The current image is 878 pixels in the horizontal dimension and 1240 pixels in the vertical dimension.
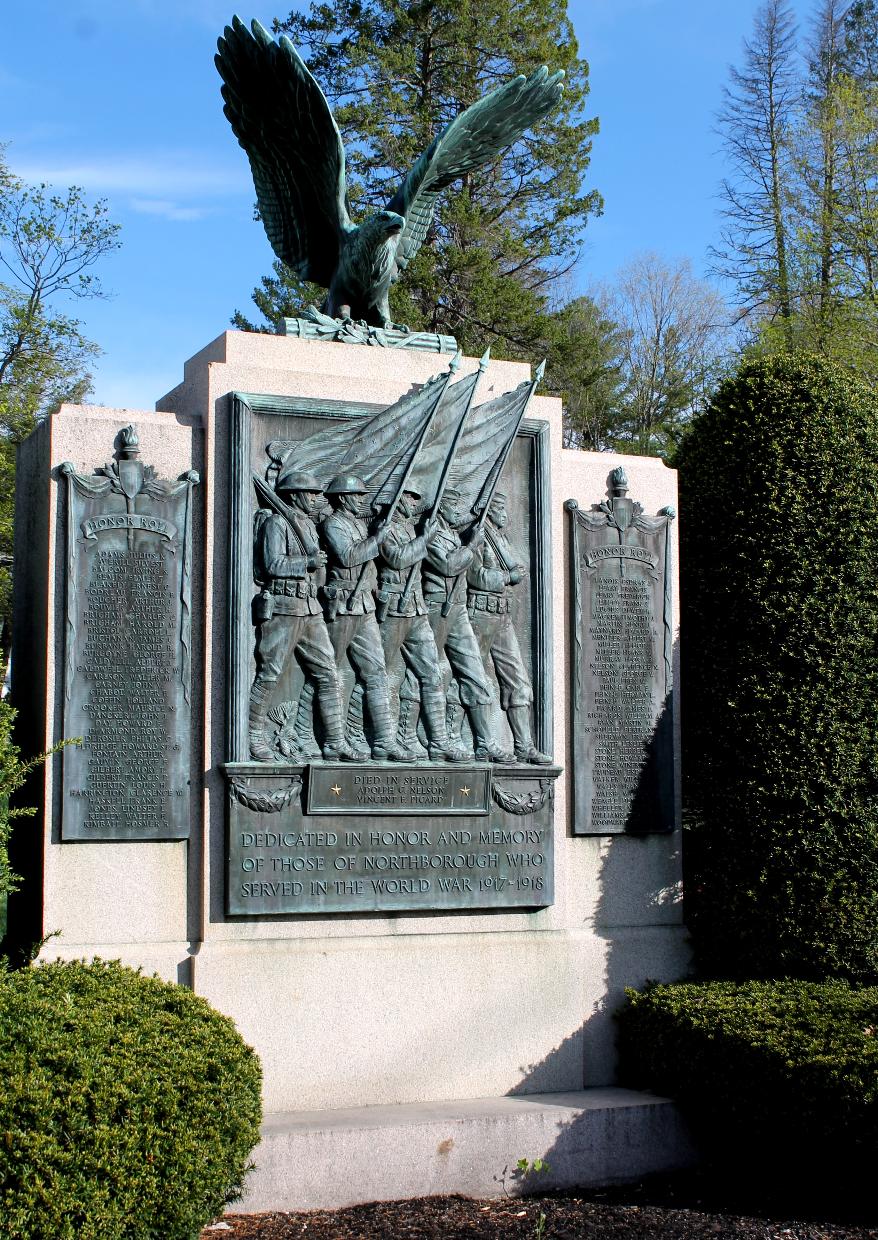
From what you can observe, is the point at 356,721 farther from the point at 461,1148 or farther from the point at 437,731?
the point at 461,1148

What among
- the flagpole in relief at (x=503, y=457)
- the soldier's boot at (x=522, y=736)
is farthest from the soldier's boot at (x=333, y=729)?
the flagpole in relief at (x=503, y=457)

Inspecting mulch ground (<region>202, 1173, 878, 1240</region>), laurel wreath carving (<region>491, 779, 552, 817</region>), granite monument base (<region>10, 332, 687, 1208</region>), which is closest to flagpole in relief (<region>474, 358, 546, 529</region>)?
granite monument base (<region>10, 332, 687, 1208</region>)

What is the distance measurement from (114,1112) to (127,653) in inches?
108

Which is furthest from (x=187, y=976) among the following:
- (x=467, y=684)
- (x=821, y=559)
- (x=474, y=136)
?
(x=474, y=136)

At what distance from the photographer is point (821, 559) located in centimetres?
879

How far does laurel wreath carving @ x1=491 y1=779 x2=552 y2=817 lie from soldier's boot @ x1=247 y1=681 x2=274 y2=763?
145 centimetres

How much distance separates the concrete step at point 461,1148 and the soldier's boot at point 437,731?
1999 millimetres

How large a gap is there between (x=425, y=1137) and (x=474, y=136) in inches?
242

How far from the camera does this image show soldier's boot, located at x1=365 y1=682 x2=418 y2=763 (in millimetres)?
8102

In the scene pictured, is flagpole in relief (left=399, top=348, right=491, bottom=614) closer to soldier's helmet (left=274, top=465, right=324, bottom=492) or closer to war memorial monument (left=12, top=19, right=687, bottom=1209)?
war memorial monument (left=12, top=19, right=687, bottom=1209)

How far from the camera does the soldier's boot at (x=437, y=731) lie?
8.28 m

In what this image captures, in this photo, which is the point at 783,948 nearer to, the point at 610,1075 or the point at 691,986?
the point at 691,986

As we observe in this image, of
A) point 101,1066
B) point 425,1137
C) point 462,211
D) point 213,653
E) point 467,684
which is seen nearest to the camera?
point 101,1066

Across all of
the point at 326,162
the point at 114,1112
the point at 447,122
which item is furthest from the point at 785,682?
the point at 447,122
